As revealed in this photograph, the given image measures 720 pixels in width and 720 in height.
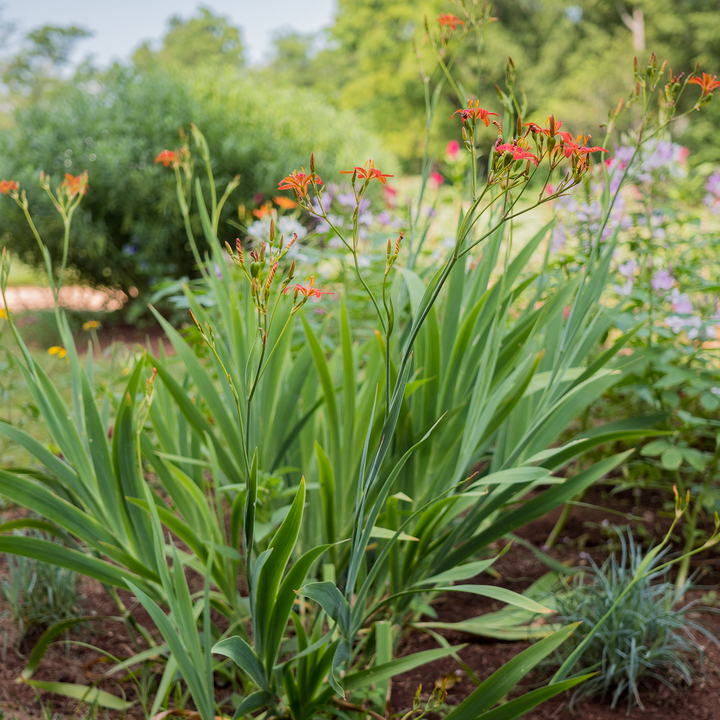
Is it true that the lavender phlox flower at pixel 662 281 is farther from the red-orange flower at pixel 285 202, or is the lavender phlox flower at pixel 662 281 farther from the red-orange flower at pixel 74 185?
the red-orange flower at pixel 74 185

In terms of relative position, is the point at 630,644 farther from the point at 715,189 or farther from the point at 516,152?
the point at 715,189

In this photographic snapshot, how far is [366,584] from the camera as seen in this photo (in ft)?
2.54

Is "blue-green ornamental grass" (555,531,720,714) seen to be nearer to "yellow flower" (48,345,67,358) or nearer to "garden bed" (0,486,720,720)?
"garden bed" (0,486,720,720)

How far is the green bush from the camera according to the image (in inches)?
197

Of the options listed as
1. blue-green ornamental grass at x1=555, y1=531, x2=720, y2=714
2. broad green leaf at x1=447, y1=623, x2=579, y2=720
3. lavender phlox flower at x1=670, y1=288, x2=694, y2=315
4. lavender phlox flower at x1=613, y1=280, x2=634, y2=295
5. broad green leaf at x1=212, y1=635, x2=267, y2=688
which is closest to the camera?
broad green leaf at x1=212, y1=635, x2=267, y2=688

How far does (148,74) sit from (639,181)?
5336mm

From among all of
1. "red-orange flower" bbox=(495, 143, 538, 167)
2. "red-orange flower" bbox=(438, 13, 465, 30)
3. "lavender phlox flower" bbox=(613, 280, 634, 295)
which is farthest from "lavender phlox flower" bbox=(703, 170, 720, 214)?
"red-orange flower" bbox=(495, 143, 538, 167)

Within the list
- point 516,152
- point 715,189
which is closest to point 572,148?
point 516,152

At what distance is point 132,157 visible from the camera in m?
5.04

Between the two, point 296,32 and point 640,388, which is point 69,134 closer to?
point 640,388

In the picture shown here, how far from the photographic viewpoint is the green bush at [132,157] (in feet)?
16.4

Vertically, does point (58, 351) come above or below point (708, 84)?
below

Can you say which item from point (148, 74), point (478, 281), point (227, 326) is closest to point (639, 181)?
point (478, 281)

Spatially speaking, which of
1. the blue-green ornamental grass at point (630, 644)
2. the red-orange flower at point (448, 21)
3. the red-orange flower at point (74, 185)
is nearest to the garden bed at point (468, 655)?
the blue-green ornamental grass at point (630, 644)
